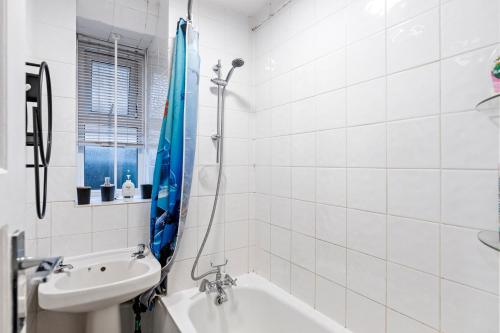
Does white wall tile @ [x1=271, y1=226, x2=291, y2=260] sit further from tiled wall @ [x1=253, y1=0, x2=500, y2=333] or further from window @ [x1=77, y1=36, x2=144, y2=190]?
window @ [x1=77, y1=36, x2=144, y2=190]

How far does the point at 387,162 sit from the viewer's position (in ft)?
3.80

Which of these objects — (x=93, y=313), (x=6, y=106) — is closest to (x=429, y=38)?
(x=6, y=106)

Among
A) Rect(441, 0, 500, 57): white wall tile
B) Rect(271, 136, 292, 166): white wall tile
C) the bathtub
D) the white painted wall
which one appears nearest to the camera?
the white painted wall

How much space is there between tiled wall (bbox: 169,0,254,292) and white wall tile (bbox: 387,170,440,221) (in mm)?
1056

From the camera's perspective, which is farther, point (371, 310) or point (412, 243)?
point (371, 310)

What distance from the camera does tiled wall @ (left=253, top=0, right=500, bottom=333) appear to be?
910mm

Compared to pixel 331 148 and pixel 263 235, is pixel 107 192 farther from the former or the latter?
pixel 331 148

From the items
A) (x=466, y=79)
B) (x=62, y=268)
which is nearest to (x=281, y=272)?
(x=62, y=268)

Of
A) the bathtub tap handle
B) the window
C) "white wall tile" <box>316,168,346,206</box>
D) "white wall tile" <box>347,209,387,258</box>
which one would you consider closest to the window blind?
the window

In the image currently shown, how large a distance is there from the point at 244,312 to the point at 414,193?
1302mm

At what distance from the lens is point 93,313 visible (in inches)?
54.7

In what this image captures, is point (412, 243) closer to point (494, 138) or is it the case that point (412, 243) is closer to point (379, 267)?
point (379, 267)

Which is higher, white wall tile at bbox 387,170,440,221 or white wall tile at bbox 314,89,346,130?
white wall tile at bbox 314,89,346,130

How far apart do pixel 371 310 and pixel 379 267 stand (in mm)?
212
